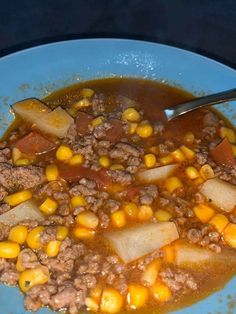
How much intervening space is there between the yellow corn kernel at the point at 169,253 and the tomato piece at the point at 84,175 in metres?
0.81

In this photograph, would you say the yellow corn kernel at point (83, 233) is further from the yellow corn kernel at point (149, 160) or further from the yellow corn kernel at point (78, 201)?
the yellow corn kernel at point (149, 160)

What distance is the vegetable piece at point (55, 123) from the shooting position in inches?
198

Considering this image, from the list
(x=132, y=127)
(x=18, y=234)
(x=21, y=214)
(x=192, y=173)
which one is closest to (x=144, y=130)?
(x=132, y=127)

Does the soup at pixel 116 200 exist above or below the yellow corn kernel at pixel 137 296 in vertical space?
above

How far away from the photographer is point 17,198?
449 centimetres

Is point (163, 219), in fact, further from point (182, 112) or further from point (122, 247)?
point (182, 112)

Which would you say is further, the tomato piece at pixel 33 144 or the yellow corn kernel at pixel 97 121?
the yellow corn kernel at pixel 97 121

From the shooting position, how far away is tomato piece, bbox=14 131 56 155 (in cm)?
490

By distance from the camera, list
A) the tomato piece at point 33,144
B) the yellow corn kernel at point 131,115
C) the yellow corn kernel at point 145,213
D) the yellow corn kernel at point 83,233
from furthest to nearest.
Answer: the yellow corn kernel at point 131,115 → the tomato piece at point 33,144 → the yellow corn kernel at point 145,213 → the yellow corn kernel at point 83,233

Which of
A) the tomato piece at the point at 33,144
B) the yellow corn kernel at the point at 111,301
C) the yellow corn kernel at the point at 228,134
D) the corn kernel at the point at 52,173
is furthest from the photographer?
the yellow corn kernel at the point at 228,134

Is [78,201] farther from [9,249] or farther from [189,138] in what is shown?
[189,138]

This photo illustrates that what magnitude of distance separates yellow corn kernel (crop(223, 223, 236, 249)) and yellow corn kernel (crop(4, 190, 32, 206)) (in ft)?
5.72

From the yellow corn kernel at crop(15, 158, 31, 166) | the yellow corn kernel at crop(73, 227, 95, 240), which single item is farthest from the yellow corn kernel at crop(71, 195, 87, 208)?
the yellow corn kernel at crop(15, 158, 31, 166)

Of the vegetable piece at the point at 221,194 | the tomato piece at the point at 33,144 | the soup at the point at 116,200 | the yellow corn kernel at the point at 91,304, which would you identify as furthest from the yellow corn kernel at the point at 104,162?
the yellow corn kernel at the point at 91,304
